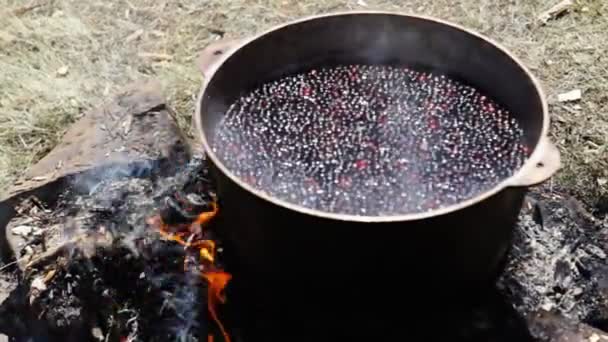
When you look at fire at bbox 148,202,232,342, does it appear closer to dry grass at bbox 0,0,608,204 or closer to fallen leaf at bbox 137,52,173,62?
dry grass at bbox 0,0,608,204

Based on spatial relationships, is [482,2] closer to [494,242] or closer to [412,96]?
[412,96]

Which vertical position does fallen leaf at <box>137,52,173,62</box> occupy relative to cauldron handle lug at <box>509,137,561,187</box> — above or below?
below

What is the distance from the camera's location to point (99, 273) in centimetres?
267

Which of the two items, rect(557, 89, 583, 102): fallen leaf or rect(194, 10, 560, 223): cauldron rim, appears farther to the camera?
rect(557, 89, 583, 102): fallen leaf

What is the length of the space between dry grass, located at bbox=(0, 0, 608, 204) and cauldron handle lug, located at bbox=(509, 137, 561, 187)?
107 centimetres

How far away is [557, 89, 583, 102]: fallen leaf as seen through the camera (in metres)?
3.49

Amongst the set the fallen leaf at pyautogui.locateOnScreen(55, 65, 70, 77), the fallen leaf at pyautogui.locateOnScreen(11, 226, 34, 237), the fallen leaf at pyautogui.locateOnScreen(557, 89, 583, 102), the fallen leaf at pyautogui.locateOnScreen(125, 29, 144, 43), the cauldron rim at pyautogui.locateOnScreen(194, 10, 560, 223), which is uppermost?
the cauldron rim at pyautogui.locateOnScreen(194, 10, 560, 223)

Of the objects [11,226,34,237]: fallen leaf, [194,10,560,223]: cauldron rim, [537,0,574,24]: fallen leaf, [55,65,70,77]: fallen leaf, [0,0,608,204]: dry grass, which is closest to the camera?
[194,10,560,223]: cauldron rim

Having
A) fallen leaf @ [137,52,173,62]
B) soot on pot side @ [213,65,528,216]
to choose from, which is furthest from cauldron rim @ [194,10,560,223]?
fallen leaf @ [137,52,173,62]

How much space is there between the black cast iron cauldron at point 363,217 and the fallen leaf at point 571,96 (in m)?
1.02

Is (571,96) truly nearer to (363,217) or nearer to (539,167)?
(539,167)

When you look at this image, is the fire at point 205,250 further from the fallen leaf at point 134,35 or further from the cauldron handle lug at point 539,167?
the fallen leaf at point 134,35

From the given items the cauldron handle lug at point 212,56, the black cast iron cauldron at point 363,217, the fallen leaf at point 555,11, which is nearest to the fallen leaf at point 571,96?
the fallen leaf at point 555,11

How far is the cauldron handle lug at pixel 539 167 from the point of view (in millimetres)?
2018
